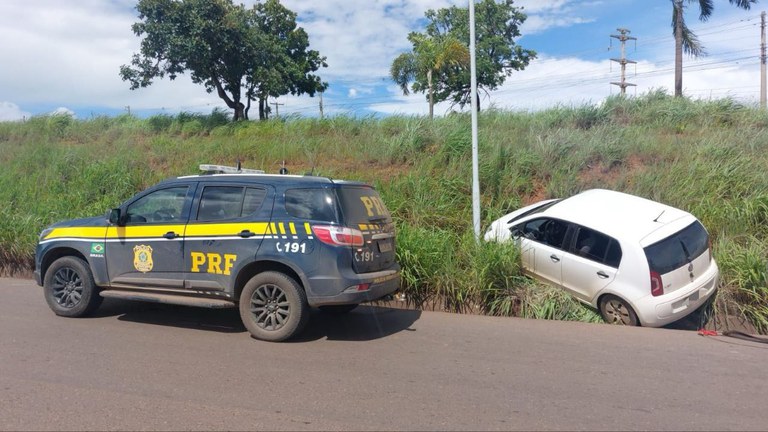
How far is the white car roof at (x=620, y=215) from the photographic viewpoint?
7625 mm

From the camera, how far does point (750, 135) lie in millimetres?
11914

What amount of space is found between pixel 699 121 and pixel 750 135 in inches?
67.1

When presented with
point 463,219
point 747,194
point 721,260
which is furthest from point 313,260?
point 747,194

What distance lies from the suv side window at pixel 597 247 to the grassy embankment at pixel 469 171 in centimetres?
71

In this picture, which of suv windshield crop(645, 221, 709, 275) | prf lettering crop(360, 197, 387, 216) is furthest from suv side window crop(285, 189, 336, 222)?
suv windshield crop(645, 221, 709, 275)

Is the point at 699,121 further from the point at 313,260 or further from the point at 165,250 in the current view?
the point at 165,250

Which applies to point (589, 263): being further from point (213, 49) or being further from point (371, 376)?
point (213, 49)

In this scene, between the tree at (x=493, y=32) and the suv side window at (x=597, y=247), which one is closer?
the suv side window at (x=597, y=247)

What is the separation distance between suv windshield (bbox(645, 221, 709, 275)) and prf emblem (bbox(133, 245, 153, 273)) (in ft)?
19.7

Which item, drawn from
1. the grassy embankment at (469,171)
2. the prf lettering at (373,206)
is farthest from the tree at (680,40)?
the prf lettering at (373,206)

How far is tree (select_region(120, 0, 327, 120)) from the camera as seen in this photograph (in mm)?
17594

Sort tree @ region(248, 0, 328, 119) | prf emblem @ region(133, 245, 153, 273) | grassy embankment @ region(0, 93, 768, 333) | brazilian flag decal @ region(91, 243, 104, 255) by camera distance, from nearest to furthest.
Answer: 1. prf emblem @ region(133, 245, 153, 273)
2. brazilian flag decal @ region(91, 243, 104, 255)
3. grassy embankment @ region(0, 93, 768, 333)
4. tree @ region(248, 0, 328, 119)

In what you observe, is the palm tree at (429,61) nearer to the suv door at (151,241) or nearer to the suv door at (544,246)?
the suv door at (544,246)

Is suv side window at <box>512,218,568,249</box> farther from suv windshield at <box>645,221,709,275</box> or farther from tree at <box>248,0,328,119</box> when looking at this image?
tree at <box>248,0,328,119</box>
